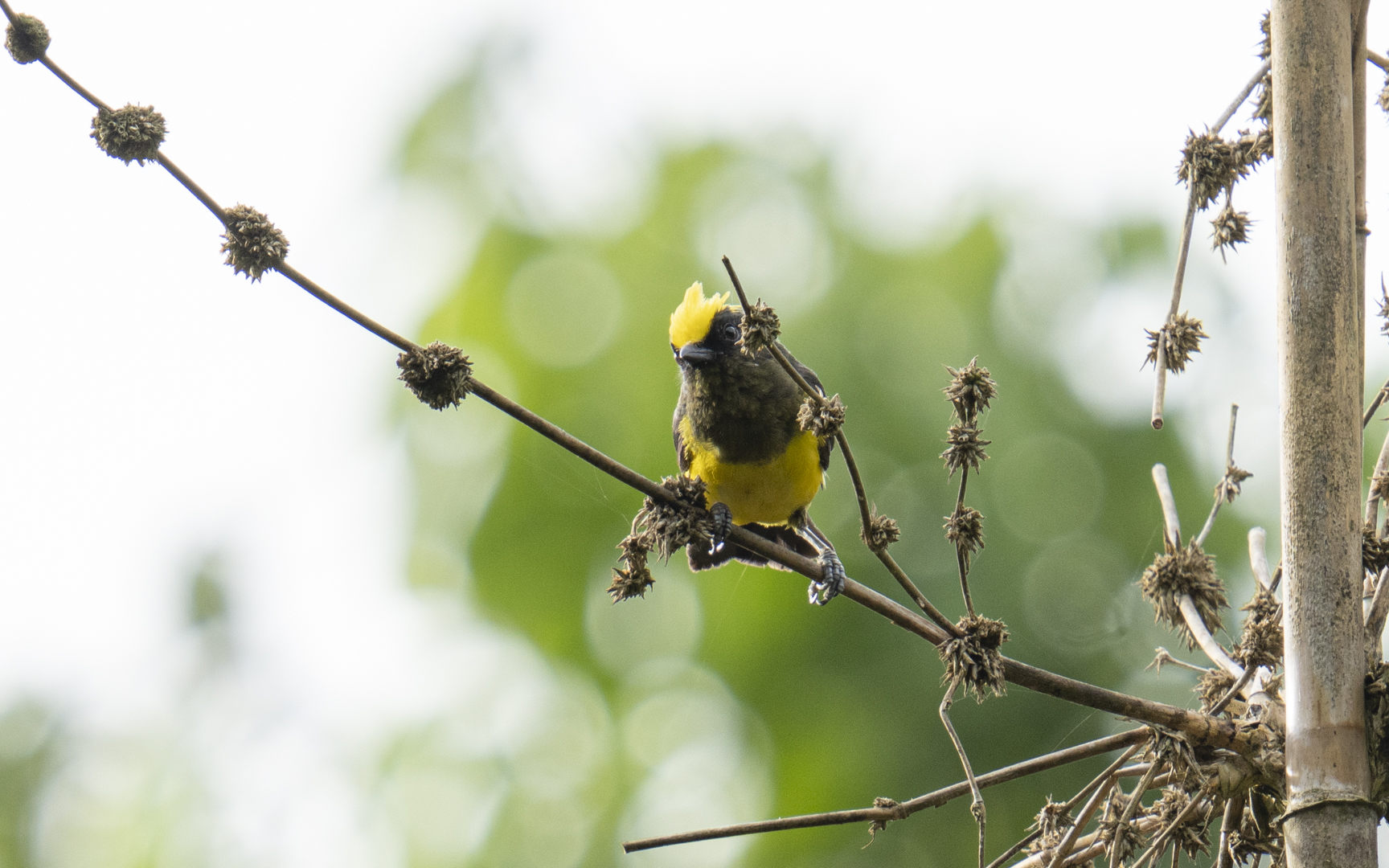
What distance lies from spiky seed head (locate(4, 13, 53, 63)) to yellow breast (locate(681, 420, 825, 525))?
8.84ft

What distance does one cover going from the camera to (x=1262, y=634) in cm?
176

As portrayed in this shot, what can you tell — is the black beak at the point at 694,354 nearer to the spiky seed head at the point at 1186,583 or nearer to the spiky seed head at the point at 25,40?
the spiky seed head at the point at 1186,583

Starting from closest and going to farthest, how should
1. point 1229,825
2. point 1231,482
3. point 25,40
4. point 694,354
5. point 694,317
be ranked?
point 25,40
point 1229,825
point 1231,482
point 694,354
point 694,317

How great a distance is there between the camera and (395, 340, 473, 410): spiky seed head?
154 centimetres

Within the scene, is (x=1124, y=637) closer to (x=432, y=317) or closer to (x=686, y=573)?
(x=686, y=573)

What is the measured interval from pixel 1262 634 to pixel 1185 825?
1.08ft

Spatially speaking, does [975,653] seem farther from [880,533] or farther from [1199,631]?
[1199,631]

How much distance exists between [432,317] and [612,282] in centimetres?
187

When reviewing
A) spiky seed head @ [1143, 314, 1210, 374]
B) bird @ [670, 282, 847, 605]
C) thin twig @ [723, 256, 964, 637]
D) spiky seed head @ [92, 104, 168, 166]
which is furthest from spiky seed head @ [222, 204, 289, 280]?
bird @ [670, 282, 847, 605]

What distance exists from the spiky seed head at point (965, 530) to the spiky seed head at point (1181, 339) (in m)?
0.44

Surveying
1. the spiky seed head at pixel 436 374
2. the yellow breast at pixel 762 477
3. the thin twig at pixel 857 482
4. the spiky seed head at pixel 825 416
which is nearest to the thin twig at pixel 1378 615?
the thin twig at pixel 857 482

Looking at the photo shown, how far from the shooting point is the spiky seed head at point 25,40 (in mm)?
1446

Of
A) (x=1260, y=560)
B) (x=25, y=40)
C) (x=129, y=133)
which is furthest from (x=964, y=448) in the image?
(x=25, y=40)

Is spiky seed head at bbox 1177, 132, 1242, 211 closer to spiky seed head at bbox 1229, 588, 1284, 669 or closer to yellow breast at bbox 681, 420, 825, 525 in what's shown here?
spiky seed head at bbox 1229, 588, 1284, 669
